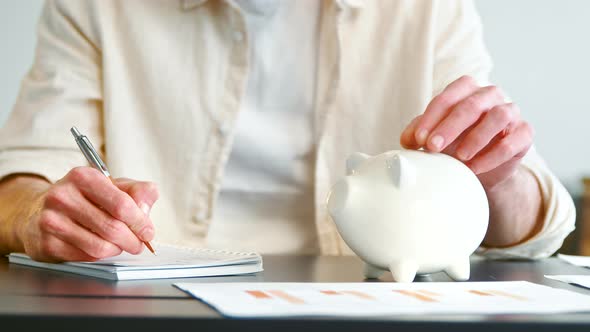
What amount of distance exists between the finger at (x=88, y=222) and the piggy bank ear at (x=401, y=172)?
0.26 meters

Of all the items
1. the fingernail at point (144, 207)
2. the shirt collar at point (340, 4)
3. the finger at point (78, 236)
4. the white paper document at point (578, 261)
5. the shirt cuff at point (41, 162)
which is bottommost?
the white paper document at point (578, 261)

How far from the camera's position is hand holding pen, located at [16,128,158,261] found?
2.43ft

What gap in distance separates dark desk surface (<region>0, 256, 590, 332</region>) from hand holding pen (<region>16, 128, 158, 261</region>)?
0.13 feet

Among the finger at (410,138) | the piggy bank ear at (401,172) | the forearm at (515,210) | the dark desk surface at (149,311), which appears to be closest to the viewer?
the dark desk surface at (149,311)

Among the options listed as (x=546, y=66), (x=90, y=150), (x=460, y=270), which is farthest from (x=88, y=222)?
(x=546, y=66)

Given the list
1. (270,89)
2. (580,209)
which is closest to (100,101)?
(270,89)

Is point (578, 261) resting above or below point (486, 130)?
below

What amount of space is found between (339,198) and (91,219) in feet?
0.79

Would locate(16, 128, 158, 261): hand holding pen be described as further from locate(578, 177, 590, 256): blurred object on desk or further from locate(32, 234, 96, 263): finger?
locate(578, 177, 590, 256): blurred object on desk

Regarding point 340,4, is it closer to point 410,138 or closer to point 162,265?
point 410,138

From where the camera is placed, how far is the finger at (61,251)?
78 cm

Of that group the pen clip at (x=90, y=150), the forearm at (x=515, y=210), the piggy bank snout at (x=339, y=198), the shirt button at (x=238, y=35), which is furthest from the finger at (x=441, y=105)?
the shirt button at (x=238, y=35)

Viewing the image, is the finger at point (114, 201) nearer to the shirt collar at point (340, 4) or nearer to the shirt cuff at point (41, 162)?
the shirt cuff at point (41, 162)

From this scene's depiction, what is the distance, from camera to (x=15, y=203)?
997mm
